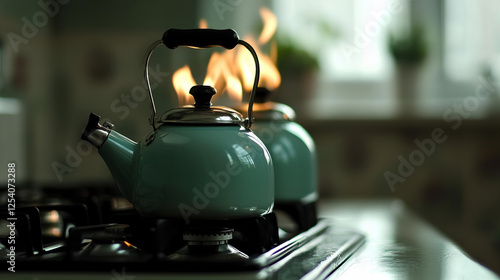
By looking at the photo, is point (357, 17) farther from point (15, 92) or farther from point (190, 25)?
point (15, 92)

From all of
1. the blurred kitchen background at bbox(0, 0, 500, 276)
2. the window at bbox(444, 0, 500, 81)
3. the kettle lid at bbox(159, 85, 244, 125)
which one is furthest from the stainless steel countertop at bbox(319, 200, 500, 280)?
the window at bbox(444, 0, 500, 81)

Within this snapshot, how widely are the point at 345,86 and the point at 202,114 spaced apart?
1.61 metres

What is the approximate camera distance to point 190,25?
2055mm

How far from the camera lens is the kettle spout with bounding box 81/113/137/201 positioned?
704 mm

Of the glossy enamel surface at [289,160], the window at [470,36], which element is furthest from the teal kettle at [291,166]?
the window at [470,36]

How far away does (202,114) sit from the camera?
0.69 meters

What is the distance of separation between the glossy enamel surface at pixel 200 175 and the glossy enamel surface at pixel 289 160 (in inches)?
9.0

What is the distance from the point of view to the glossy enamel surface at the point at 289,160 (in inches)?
36.4

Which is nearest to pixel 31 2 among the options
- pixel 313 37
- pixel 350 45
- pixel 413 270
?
pixel 313 37

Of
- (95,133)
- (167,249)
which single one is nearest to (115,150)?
(95,133)

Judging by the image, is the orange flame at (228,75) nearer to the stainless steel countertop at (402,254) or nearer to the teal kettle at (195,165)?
the teal kettle at (195,165)

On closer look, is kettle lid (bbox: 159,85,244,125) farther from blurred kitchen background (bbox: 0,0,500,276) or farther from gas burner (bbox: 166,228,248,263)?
blurred kitchen background (bbox: 0,0,500,276)

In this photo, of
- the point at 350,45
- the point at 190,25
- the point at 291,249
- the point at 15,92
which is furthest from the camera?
the point at 350,45

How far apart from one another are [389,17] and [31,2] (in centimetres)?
115
